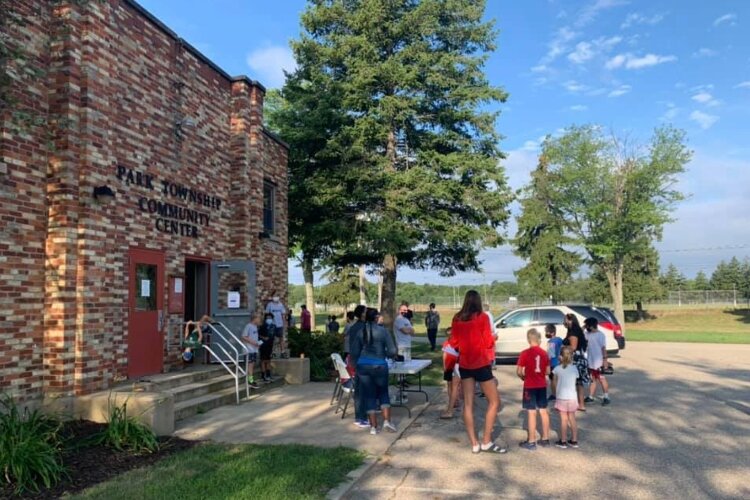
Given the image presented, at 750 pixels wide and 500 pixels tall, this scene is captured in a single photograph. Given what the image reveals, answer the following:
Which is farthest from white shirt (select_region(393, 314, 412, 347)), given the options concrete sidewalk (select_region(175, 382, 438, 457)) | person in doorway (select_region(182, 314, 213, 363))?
person in doorway (select_region(182, 314, 213, 363))

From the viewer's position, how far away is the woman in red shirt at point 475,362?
6859mm

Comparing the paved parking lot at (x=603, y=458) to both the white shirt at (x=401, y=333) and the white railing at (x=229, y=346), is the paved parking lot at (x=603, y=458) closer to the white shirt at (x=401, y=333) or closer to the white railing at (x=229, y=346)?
the white shirt at (x=401, y=333)

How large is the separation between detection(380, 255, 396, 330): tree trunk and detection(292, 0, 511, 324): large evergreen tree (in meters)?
0.04

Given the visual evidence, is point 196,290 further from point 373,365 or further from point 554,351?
point 554,351

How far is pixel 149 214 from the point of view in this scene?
9859mm

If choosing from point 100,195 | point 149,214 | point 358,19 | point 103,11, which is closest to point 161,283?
point 149,214

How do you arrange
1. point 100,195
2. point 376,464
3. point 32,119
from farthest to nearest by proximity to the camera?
point 100,195 < point 376,464 < point 32,119

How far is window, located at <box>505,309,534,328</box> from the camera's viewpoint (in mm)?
17031

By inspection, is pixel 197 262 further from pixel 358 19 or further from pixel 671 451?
pixel 358 19

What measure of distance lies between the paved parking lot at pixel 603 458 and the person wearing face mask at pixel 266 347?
144 inches

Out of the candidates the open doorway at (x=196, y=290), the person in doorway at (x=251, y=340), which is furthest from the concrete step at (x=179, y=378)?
the open doorway at (x=196, y=290)

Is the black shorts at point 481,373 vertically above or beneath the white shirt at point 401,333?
beneath

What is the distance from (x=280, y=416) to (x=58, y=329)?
11.0 feet

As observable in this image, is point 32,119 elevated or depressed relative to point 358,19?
depressed
